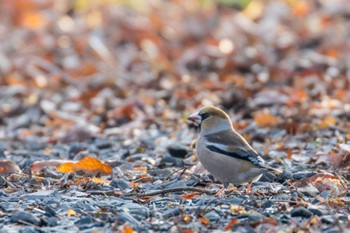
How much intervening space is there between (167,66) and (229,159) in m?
5.66

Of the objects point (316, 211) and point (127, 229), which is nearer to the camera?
point (127, 229)

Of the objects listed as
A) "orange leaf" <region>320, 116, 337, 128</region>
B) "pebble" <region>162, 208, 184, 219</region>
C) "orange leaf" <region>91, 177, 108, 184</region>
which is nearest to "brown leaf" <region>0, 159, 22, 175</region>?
"orange leaf" <region>91, 177, 108, 184</region>

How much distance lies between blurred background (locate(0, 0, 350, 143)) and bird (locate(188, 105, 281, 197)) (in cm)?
180

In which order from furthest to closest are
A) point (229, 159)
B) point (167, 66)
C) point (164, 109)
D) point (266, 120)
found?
point (167, 66) → point (164, 109) → point (266, 120) → point (229, 159)

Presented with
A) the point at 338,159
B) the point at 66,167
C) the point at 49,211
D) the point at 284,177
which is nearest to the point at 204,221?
the point at 49,211

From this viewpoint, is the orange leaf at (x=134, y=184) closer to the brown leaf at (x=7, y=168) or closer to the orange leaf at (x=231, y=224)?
the brown leaf at (x=7, y=168)

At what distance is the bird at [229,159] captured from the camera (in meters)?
5.91

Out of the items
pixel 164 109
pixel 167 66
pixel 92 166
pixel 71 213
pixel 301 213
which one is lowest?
pixel 164 109

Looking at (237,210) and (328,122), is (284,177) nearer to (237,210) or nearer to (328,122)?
(237,210)

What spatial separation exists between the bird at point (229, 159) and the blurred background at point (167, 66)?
180 cm

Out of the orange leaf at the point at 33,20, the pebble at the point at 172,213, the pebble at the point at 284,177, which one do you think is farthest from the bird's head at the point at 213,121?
the orange leaf at the point at 33,20

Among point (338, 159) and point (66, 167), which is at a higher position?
point (338, 159)

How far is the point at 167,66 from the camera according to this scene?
38.0 feet

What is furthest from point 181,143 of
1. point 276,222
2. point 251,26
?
point 251,26
